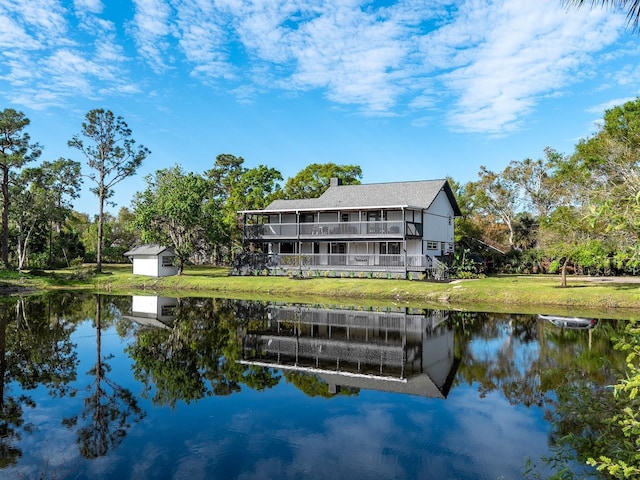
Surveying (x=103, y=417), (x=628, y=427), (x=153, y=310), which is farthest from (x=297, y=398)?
(x=153, y=310)

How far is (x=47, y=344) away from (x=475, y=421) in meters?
15.4

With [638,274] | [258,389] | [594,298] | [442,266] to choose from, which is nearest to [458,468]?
[258,389]

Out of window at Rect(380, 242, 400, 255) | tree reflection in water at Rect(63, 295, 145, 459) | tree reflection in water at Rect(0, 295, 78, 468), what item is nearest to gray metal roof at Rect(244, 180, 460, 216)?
window at Rect(380, 242, 400, 255)

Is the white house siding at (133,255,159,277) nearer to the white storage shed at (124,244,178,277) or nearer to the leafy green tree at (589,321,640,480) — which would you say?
the white storage shed at (124,244,178,277)

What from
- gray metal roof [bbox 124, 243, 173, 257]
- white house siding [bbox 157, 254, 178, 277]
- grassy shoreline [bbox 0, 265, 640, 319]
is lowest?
grassy shoreline [bbox 0, 265, 640, 319]

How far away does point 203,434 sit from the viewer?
9172 millimetres

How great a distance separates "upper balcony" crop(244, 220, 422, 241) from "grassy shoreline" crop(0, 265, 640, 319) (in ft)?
14.2

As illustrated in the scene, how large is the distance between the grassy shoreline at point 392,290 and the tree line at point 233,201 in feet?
8.63

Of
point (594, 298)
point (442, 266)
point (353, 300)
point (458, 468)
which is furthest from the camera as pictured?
point (442, 266)

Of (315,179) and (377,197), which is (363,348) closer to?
(377,197)

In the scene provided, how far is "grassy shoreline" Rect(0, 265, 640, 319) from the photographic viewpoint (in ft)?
87.0

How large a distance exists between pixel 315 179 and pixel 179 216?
19.2m

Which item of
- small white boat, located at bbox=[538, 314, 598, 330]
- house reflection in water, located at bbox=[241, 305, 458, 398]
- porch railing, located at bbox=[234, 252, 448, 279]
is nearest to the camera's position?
house reflection in water, located at bbox=[241, 305, 458, 398]

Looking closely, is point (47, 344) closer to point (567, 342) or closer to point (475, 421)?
point (475, 421)
